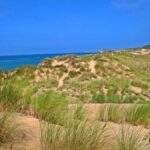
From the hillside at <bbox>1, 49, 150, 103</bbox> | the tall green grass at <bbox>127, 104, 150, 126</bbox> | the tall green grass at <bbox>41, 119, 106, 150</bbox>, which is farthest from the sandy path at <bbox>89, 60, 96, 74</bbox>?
the tall green grass at <bbox>41, 119, 106, 150</bbox>

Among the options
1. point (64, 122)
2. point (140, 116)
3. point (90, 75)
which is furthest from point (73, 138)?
point (90, 75)

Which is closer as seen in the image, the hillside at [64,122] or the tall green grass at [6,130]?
the hillside at [64,122]

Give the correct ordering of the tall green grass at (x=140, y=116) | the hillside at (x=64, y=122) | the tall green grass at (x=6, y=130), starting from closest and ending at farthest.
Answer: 1. the hillside at (x=64, y=122)
2. the tall green grass at (x=6, y=130)
3. the tall green grass at (x=140, y=116)

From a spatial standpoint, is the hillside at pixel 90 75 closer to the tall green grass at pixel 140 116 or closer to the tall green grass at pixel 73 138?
the tall green grass at pixel 140 116

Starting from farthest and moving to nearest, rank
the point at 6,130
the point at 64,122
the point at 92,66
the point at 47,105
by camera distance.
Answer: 1. the point at 92,66
2. the point at 47,105
3. the point at 64,122
4. the point at 6,130

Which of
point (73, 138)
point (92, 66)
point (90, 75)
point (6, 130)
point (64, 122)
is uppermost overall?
point (92, 66)

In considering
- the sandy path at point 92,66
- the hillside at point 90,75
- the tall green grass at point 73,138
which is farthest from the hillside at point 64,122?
the sandy path at point 92,66

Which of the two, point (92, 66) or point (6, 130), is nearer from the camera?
point (6, 130)

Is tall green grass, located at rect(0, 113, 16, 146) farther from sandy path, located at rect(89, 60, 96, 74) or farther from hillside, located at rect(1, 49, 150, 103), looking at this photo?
sandy path, located at rect(89, 60, 96, 74)

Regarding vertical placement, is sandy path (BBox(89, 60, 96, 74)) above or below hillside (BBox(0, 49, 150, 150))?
above

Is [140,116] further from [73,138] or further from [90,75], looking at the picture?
[90,75]

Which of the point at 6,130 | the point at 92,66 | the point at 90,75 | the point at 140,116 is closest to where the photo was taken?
the point at 6,130

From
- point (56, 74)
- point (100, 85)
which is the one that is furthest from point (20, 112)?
point (56, 74)

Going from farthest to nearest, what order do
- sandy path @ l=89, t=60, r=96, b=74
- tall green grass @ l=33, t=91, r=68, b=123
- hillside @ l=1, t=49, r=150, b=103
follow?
sandy path @ l=89, t=60, r=96, b=74 < hillside @ l=1, t=49, r=150, b=103 < tall green grass @ l=33, t=91, r=68, b=123
